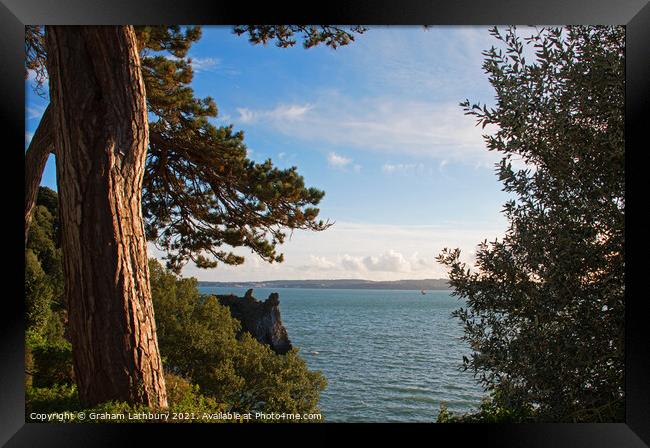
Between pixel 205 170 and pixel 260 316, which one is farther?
pixel 260 316

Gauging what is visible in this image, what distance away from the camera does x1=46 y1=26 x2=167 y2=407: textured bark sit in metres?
3.36

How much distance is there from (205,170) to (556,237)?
14.1 ft

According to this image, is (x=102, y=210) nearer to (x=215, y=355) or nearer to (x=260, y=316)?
(x=215, y=355)

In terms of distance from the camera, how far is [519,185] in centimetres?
331

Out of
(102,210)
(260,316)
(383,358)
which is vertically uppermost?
(102,210)

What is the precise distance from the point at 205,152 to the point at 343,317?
4026cm

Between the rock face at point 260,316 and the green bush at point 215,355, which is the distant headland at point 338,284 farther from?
the green bush at point 215,355

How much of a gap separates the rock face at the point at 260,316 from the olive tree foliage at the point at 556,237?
581 inches

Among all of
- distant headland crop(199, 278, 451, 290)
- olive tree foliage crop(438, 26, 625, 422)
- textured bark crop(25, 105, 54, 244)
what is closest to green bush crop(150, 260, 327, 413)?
distant headland crop(199, 278, 451, 290)

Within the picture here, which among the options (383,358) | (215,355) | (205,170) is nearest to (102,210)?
(205,170)

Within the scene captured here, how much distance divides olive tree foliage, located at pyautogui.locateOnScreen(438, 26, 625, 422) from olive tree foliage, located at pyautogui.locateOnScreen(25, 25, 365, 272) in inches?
84.2

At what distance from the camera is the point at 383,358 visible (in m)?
30.1

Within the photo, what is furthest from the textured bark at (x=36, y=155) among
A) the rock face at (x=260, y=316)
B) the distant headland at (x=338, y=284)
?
the rock face at (x=260, y=316)
